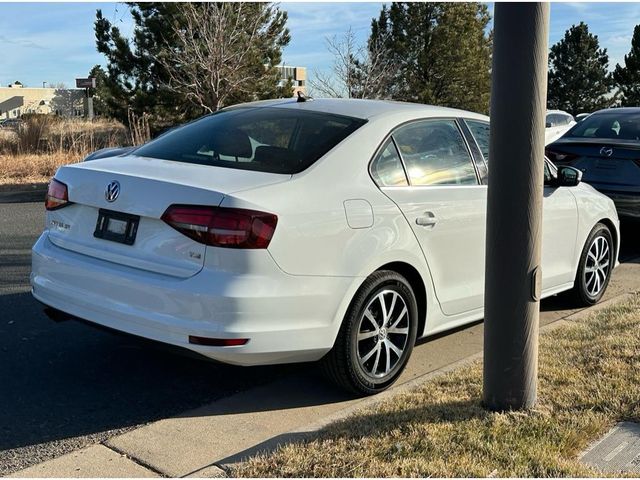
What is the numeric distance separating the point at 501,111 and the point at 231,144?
1589mm

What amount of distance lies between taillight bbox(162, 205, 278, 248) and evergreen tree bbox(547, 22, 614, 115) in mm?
37484

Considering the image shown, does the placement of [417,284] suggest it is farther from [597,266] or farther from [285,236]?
[597,266]

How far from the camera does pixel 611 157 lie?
306 inches

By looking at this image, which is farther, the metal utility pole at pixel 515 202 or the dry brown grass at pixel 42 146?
the dry brown grass at pixel 42 146

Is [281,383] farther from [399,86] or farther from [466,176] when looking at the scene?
[399,86]

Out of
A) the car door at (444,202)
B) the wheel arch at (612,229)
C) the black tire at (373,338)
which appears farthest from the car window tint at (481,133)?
the wheel arch at (612,229)

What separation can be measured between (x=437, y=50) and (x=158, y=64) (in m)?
11.7

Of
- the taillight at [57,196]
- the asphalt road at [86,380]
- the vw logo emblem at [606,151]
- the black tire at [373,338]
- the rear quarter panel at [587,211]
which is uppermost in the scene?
the vw logo emblem at [606,151]

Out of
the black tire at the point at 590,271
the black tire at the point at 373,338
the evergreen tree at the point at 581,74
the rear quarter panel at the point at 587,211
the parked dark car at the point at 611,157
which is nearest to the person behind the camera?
the black tire at the point at 373,338

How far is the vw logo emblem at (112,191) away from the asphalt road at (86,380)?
72 cm

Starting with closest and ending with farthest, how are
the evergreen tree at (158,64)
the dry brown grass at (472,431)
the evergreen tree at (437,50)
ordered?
the dry brown grass at (472,431), the evergreen tree at (158,64), the evergreen tree at (437,50)

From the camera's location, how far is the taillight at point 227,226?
3.32 meters

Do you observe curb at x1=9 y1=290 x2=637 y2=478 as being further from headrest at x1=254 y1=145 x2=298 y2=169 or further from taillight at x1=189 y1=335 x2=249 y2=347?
headrest at x1=254 y1=145 x2=298 y2=169

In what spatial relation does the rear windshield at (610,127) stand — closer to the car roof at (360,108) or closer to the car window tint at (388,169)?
the car roof at (360,108)
